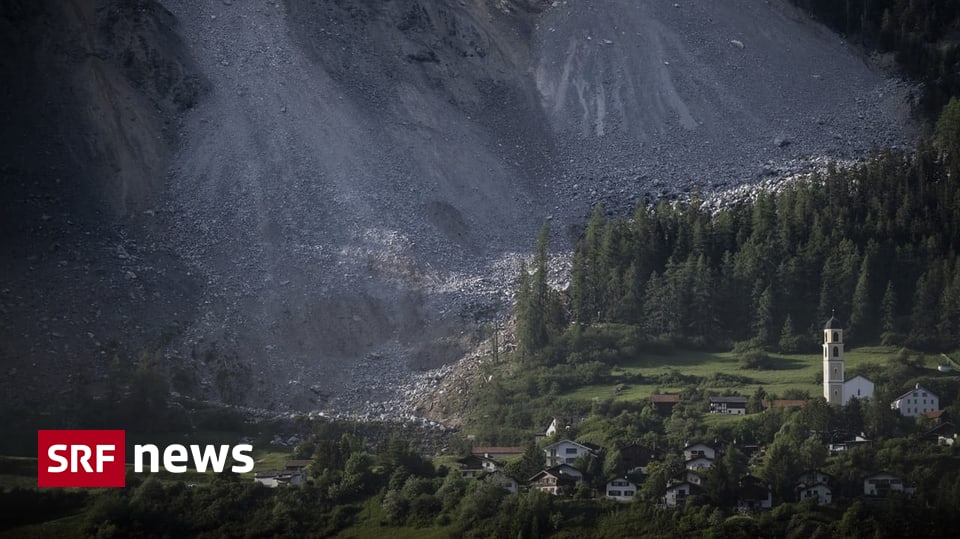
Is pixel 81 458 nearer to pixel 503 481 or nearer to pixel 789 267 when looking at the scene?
pixel 503 481

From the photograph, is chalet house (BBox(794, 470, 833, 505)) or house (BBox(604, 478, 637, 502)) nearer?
chalet house (BBox(794, 470, 833, 505))

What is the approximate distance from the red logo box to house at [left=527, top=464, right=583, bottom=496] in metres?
24.1

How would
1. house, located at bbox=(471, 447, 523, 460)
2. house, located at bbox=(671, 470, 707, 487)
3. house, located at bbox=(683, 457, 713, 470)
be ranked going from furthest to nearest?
house, located at bbox=(471, 447, 523, 460), house, located at bbox=(683, 457, 713, 470), house, located at bbox=(671, 470, 707, 487)

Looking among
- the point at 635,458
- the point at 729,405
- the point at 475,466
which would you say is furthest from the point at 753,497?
the point at 475,466

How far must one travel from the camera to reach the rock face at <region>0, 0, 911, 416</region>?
460 ft

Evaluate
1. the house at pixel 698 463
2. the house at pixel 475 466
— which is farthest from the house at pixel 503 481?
the house at pixel 698 463

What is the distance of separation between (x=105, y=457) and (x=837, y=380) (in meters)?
44.8

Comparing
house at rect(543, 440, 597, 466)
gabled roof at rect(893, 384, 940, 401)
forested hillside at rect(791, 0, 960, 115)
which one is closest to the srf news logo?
house at rect(543, 440, 597, 466)

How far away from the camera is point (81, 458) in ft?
399

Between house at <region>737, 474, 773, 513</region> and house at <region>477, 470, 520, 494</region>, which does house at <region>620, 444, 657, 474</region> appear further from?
house at <region>737, 474, 773, 513</region>

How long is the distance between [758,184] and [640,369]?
2941 cm

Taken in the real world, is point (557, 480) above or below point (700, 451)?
below

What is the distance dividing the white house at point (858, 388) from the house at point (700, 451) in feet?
37.3

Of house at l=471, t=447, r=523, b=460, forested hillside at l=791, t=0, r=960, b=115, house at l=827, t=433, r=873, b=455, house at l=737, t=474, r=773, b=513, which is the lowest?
house at l=737, t=474, r=773, b=513
